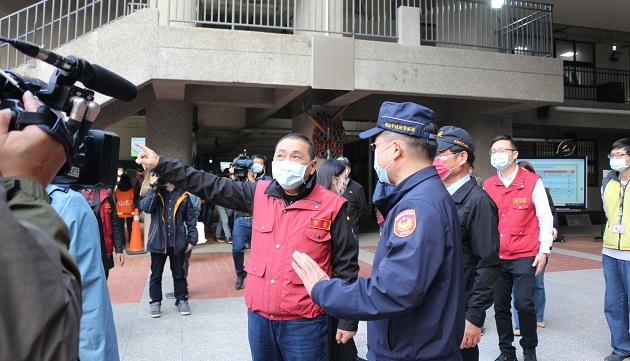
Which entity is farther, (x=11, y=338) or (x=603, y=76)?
(x=603, y=76)

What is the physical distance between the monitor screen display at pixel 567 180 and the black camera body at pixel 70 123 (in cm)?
1303

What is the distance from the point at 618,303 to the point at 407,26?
6767mm

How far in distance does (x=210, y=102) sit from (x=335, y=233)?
28.6 feet

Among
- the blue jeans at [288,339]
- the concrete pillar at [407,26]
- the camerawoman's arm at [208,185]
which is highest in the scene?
the concrete pillar at [407,26]

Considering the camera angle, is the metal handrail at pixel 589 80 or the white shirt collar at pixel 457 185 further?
the metal handrail at pixel 589 80

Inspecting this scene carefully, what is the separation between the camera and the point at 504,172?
15.3 feet

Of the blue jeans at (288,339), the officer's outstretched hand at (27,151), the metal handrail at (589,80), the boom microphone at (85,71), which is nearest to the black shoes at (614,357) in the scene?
the blue jeans at (288,339)

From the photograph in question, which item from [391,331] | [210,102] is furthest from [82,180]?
[210,102]

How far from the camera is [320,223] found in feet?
9.33

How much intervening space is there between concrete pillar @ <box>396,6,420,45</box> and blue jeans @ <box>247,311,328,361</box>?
7895 mm

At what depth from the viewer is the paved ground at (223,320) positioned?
15.4ft

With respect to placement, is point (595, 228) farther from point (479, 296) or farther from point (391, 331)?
point (391, 331)

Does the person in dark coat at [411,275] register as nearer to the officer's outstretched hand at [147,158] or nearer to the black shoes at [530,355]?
the officer's outstretched hand at [147,158]

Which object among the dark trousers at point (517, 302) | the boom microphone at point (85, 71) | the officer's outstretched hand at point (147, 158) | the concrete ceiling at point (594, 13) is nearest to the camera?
the boom microphone at point (85, 71)
